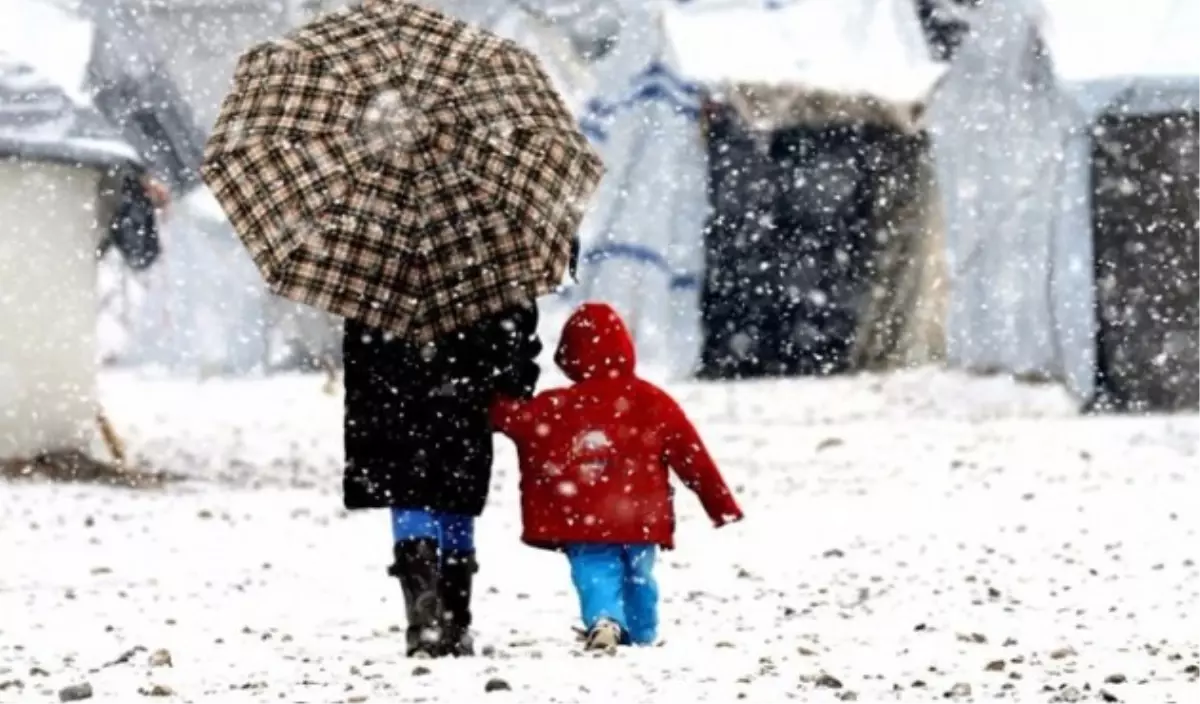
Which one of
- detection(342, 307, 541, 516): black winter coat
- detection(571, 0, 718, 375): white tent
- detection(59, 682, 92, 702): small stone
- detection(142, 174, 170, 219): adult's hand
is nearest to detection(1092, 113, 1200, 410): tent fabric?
detection(571, 0, 718, 375): white tent

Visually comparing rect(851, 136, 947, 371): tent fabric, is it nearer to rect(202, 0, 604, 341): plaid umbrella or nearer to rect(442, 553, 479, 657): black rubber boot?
rect(442, 553, 479, 657): black rubber boot

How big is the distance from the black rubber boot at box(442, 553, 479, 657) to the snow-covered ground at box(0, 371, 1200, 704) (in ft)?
0.40

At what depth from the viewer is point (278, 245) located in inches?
207

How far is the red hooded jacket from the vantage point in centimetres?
561

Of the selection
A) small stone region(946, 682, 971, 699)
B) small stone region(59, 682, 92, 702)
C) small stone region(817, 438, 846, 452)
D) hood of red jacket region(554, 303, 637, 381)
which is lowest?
small stone region(817, 438, 846, 452)

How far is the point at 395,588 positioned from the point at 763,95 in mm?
11735

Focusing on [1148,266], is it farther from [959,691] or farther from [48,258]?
[959,691]

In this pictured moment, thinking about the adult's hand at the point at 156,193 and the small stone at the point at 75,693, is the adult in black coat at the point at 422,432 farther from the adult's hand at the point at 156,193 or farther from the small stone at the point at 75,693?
the adult's hand at the point at 156,193

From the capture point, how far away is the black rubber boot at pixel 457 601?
219 inches

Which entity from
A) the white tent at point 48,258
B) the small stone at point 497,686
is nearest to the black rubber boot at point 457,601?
the small stone at point 497,686

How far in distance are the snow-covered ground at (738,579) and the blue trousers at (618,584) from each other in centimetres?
18

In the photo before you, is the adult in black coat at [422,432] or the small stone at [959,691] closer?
the small stone at [959,691]

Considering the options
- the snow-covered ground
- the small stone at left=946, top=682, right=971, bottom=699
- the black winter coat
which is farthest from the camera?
the black winter coat

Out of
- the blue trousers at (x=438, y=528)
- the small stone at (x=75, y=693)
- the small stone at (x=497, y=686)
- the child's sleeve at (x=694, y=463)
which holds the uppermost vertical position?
the child's sleeve at (x=694, y=463)
